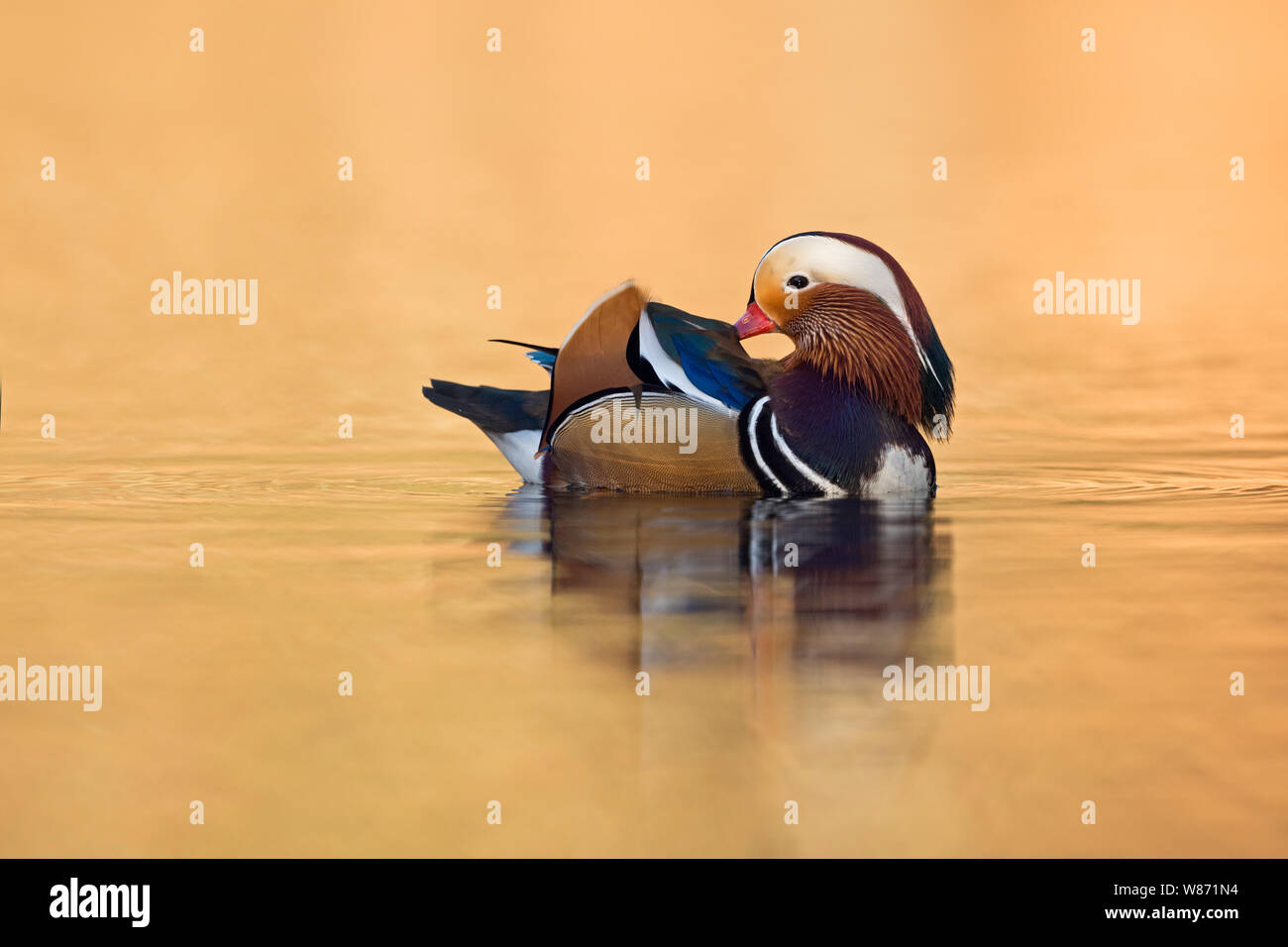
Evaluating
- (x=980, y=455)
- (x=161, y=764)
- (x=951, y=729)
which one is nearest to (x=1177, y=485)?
(x=980, y=455)

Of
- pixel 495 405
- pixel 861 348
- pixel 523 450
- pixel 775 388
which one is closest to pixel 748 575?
pixel 775 388

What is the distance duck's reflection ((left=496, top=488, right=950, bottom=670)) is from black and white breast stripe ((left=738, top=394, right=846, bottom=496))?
0.39 feet

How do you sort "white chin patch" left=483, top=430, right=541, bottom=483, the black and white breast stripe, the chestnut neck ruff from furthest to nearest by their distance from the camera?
"white chin patch" left=483, top=430, right=541, bottom=483 < the chestnut neck ruff < the black and white breast stripe

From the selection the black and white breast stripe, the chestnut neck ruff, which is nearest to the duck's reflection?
the black and white breast stripe

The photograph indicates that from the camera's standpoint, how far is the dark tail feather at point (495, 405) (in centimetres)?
898

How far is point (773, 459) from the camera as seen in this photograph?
8.00 meters

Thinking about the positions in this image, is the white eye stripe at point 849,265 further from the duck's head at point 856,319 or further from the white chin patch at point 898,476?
the white chin patch at point 898,476

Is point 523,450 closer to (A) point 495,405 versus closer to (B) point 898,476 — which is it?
(A) point 495,405

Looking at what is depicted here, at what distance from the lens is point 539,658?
16.5 feet

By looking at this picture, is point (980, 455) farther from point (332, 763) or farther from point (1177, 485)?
point (332, 763)

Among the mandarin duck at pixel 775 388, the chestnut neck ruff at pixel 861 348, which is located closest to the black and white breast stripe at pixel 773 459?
the mandarin duck at pixel 775 388

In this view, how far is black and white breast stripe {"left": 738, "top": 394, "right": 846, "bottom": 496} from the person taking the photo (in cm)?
798

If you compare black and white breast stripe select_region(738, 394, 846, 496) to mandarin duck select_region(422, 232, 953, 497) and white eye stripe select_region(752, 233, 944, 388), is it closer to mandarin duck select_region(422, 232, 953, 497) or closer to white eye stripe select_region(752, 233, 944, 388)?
mandarin duck select_region(422, 232, 953, 497)

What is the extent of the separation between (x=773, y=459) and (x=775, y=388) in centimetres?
36
